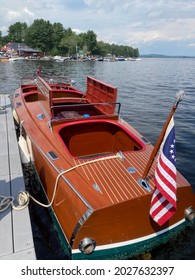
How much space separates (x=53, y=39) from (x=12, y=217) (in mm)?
106056

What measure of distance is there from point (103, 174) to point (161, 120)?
8352 mm

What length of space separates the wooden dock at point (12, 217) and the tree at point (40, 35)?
98052 millimetres

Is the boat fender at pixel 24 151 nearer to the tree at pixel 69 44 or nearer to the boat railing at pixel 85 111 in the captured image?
the boat railing at pixel 85 111

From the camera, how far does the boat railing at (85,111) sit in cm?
582

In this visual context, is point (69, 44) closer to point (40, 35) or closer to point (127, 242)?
point (40, 35)

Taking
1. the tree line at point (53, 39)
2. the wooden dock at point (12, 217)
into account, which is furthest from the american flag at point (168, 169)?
→ the tree line at point (53, 39)

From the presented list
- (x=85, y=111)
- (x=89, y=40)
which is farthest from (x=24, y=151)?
(x=89, y=40)

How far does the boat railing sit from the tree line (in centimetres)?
9493

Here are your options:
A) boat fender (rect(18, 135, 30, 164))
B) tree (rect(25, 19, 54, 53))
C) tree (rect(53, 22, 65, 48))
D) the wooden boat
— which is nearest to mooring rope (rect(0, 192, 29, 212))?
the wooden boat

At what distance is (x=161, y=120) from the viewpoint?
467 inches

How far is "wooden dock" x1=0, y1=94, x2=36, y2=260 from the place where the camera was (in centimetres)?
325
